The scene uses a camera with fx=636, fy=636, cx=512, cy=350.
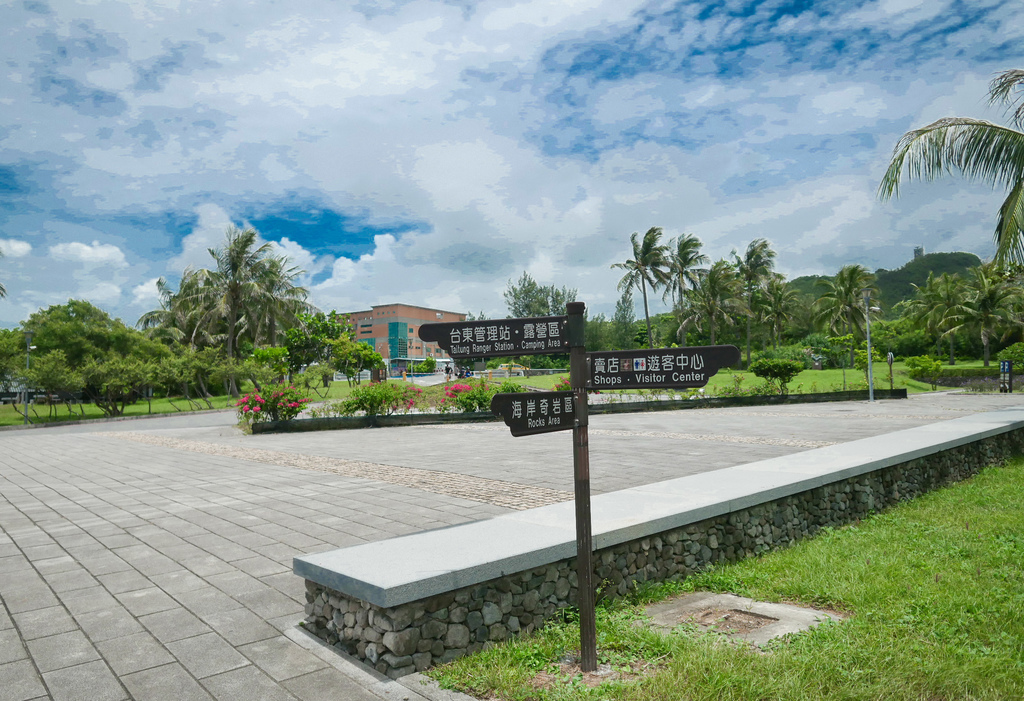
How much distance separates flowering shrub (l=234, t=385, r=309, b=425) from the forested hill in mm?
93231

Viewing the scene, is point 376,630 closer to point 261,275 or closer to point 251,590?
point 251,590

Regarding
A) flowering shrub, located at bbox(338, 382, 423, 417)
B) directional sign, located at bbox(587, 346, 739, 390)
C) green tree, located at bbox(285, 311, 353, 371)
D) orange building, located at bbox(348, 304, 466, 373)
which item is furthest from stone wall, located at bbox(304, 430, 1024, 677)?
orange building, located at bbox(348, 304, 466, 373)

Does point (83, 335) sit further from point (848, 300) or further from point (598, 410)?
point (848, 300)

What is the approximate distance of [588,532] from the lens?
3.33m

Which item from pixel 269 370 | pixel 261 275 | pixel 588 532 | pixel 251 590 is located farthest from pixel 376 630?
pixel 261 275

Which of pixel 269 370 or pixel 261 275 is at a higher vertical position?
pixel 261 275

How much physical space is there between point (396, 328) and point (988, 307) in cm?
9439

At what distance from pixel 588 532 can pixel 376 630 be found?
1217 mm

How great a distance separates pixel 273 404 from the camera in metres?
17.7

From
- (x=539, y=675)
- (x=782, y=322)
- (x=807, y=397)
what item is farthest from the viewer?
(x=782, y=322)

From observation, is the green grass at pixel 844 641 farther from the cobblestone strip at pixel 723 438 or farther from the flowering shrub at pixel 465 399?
the flowering shrub at pixel 465 399

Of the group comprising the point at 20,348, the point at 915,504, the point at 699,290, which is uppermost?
the point at 699,290

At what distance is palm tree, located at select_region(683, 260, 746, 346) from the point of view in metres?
52.8

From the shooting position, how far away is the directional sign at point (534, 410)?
3.11 metres
